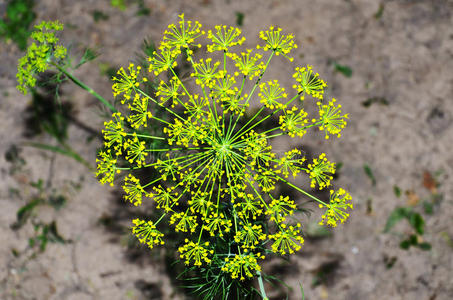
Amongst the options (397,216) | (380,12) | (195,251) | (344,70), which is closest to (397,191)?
(397,216)

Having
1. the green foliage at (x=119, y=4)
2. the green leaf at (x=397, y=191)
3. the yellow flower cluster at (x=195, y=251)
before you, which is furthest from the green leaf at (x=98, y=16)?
the green leaf at (x=397, y=191)

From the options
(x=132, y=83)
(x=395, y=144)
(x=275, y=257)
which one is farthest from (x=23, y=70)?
(x=395, y=144)

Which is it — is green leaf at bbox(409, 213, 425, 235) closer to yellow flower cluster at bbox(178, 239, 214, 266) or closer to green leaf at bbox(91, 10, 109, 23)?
yellow flower cluster at bbox(178, 239, 214, 266)

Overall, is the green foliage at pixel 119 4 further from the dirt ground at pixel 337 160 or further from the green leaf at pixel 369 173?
the green leaf at pixel 369 173

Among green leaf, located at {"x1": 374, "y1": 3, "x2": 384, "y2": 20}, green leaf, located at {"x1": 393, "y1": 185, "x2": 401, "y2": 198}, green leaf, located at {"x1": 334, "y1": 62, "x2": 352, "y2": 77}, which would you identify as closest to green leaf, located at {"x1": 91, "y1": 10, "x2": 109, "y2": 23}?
green leaf, located at {"x1": 334, "y1": 62, "x2": 352, "y2": 77}

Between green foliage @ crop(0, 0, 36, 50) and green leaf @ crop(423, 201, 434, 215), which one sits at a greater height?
green foliage @ crop(0, 0, 36, 50)

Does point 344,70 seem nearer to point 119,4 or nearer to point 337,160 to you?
point 337,160

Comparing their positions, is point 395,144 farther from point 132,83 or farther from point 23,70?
point 23,70
